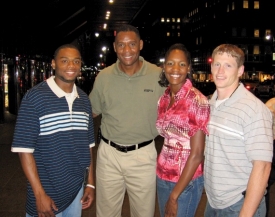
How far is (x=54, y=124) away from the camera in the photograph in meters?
2.64

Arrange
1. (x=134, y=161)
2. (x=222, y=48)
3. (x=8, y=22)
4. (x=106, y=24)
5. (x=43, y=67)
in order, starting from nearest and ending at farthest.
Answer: (x=222, y=48), (x=134, y=161), (x=8, y=22), (x=43, y=67), (x=106, y=24)

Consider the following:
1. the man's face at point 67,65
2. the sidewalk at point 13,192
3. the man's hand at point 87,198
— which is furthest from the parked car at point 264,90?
the man's face at point 67,65

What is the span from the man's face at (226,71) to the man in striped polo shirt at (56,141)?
118cm

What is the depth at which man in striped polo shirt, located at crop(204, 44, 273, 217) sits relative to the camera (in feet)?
7.03

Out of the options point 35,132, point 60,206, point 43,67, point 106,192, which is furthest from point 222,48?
point 43,67

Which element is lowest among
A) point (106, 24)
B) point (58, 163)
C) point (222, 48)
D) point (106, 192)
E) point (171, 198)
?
point (106, 192)

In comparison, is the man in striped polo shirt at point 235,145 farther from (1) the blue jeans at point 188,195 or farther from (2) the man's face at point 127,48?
(2) the man's face at point 127,48

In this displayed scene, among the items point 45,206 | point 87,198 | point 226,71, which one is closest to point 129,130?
point 87,198

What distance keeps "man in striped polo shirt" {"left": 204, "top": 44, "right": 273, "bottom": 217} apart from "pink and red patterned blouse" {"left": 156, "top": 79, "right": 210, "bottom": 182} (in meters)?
0.15

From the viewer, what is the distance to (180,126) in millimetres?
2775

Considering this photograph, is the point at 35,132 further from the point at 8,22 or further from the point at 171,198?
the point at 8,22

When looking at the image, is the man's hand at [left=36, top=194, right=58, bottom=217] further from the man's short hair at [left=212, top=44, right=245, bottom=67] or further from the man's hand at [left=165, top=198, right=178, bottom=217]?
the man's short hair at [left=212, top=44, right=245, bottom=67]

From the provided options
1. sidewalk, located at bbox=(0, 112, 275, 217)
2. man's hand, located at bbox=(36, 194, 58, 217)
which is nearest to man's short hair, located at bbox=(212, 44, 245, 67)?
man's hand, located at bbox=(36, 194, 58, 217)

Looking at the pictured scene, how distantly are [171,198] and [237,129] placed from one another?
0.88m
